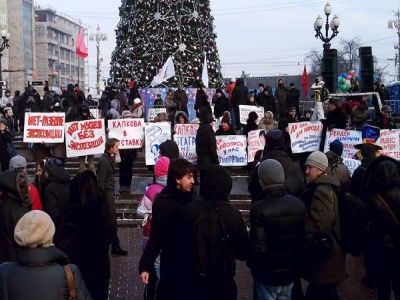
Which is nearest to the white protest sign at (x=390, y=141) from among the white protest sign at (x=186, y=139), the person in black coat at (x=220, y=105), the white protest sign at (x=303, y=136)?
the white protest sign at (x=303, y=136)

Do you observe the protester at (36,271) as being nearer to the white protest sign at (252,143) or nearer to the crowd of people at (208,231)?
the crowd of people at (208,231)

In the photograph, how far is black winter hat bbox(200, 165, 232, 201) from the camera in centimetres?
502

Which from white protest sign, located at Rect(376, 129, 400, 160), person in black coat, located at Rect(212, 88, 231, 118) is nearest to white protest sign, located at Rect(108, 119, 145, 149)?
white protest sign, located at Rect(376, 129, 400, 160)

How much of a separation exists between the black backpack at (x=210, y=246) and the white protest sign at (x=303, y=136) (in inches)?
369

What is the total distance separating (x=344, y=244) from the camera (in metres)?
6.18

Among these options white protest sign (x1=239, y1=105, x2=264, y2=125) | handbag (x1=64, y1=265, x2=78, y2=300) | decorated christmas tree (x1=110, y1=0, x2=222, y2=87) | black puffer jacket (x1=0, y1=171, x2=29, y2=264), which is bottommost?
handbag (x1=64, y1=265, x2=78, y2=300)

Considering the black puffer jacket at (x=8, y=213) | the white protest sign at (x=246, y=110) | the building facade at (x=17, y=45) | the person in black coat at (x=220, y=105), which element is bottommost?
the black puffer jacket at (x=8, y=213)

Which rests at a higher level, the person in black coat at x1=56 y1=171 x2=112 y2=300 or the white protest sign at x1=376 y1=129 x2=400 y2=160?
the white protest sign at x1=376 y1=129 x2=400 y2=160

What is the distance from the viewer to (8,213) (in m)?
6.08

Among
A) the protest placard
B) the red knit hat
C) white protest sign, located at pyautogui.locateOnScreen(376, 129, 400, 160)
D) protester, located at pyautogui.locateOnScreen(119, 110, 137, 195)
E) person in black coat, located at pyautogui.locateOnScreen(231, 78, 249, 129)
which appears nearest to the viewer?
the red knit hat

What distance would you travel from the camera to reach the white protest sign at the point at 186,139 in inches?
607

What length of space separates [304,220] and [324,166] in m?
0.94

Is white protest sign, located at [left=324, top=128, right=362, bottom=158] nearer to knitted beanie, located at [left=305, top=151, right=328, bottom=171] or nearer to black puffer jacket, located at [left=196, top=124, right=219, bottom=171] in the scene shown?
black puffer jacket, located at [left=196, top=124, right=219, bottom=171]

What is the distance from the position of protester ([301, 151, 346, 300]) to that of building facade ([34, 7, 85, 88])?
130 metres
